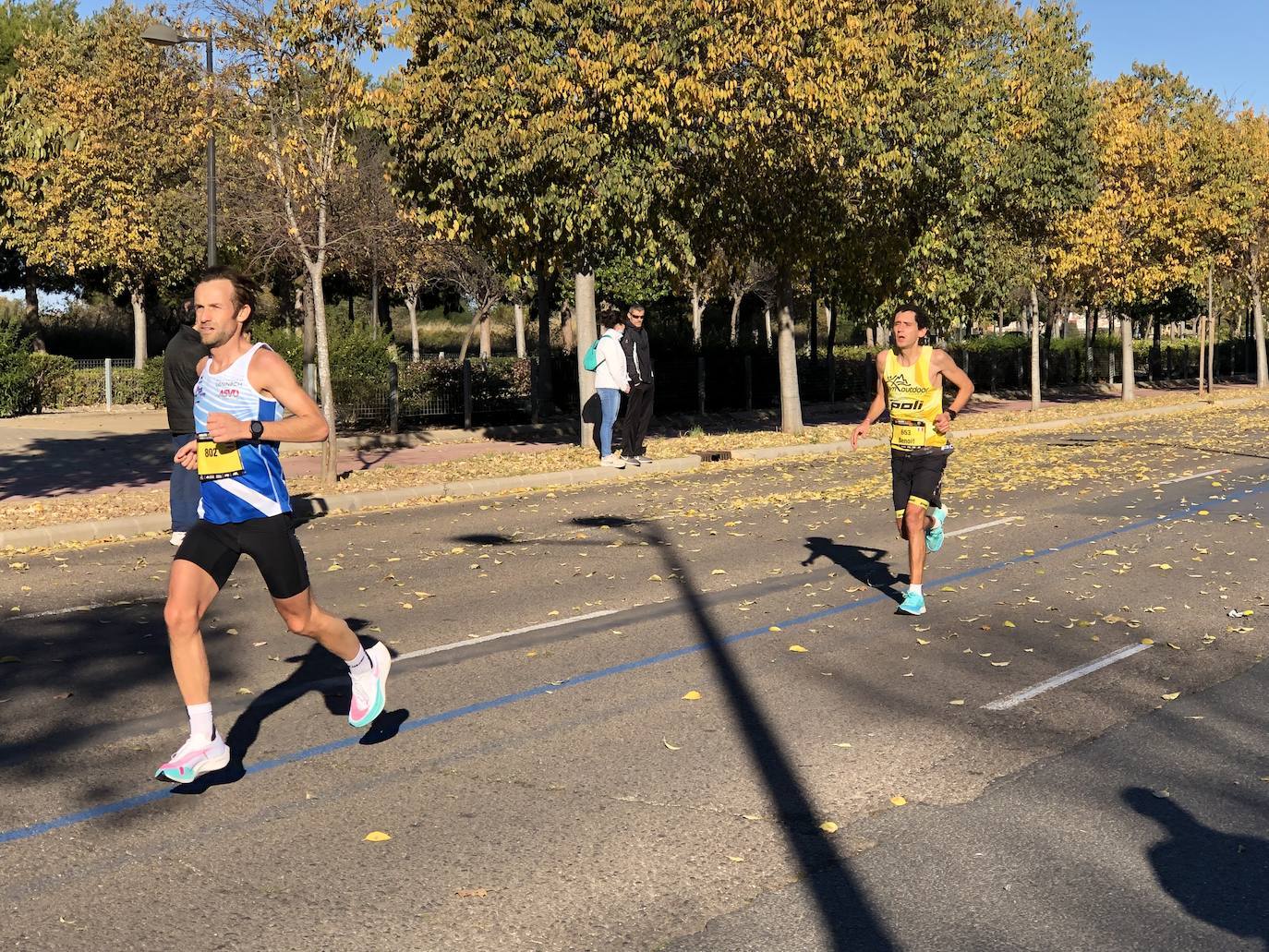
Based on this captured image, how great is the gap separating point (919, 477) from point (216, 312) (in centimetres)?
495

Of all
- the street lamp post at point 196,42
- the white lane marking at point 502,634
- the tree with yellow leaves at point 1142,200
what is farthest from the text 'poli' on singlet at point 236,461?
the tree with yellow leaves at point 1142,200

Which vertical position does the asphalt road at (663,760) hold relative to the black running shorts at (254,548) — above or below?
below

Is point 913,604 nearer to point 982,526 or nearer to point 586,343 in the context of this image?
point 982,526

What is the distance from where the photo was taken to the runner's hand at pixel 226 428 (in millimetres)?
5070

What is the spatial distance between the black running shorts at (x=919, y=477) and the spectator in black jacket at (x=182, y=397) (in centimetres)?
550

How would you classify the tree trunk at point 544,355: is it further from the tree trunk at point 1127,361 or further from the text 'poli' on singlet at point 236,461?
the text 'poli' on singlet at point 236,461

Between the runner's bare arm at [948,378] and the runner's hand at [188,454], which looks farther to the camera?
the runner's bare arm at [948,378]

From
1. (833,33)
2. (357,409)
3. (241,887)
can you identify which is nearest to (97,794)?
(241,887)

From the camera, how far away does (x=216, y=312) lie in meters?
5.34

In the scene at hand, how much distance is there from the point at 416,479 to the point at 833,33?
931cm

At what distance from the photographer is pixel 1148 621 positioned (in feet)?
28.2

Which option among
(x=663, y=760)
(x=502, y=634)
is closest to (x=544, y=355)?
(x=502, y=634)

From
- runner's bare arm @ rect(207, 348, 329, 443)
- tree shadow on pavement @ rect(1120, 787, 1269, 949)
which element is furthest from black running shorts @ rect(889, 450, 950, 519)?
runner's bare arm @ rect(207, 348, 329, 443)

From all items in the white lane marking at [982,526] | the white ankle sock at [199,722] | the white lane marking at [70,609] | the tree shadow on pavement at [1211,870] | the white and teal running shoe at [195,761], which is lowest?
the tree shadow on pavement at [1211,870]
